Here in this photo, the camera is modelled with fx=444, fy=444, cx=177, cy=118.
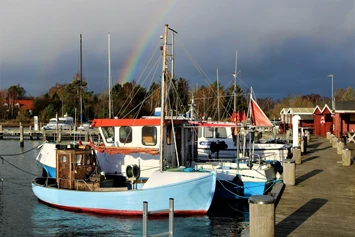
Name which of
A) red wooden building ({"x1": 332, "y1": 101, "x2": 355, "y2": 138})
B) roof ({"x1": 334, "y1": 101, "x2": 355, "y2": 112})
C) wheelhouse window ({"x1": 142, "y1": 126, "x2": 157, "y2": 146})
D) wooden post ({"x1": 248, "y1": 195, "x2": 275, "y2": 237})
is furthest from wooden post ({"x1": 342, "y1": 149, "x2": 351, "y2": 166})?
roof ({"x1": 334, "y1": 101, "x2": 355, "y2": 112})

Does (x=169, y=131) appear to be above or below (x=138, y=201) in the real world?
above

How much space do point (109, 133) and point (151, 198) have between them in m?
5.62

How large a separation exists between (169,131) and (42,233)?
7.55 m

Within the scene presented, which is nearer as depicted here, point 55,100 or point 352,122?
point 352,122

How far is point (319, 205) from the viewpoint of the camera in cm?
1441

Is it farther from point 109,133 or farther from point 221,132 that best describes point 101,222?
point 221,132

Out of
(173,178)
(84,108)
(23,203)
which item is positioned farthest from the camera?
(84,108)

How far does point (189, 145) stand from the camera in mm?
24281

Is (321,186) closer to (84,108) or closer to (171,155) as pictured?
(171,155)

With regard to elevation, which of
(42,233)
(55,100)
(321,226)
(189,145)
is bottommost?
(42,233)

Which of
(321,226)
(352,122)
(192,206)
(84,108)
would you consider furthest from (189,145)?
(84,108)

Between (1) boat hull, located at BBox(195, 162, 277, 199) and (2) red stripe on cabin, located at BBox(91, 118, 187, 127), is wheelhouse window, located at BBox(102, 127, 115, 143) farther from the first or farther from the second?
(1) boat hull, located at BBox(195, 162, 277, 199)

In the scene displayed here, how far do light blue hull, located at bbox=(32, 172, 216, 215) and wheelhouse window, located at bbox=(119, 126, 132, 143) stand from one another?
3.32 m

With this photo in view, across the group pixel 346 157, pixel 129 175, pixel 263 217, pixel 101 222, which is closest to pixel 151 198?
pixel 129 175
